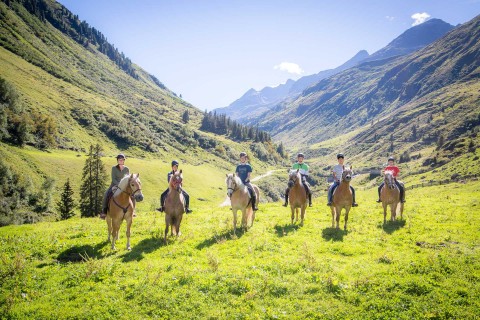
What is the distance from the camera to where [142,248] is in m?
16.0

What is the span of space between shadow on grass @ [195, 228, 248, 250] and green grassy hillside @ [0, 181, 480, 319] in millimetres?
119

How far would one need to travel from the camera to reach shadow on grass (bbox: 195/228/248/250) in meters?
16.5

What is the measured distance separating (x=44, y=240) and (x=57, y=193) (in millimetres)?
82210

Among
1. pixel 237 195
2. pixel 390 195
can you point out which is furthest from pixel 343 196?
pixel 237 195

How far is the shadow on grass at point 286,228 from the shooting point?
1827cm

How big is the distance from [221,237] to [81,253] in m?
7.82

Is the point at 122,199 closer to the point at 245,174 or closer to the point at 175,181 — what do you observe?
the point at 175,181

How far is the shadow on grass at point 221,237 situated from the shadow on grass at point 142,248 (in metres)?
2.43

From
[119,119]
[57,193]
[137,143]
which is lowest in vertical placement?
[57,193]

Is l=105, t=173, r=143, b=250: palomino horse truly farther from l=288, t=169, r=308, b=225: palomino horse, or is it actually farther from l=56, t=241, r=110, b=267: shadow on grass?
l=288, t=169, r=308, b=225: palomino horse

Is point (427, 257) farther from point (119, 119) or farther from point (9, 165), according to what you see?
point (119, 119)

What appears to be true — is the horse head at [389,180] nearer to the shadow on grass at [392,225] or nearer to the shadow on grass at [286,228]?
the shadow on grass at [392,225]

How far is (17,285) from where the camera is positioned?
11.6m

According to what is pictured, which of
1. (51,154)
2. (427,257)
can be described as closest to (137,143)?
(51,154)
